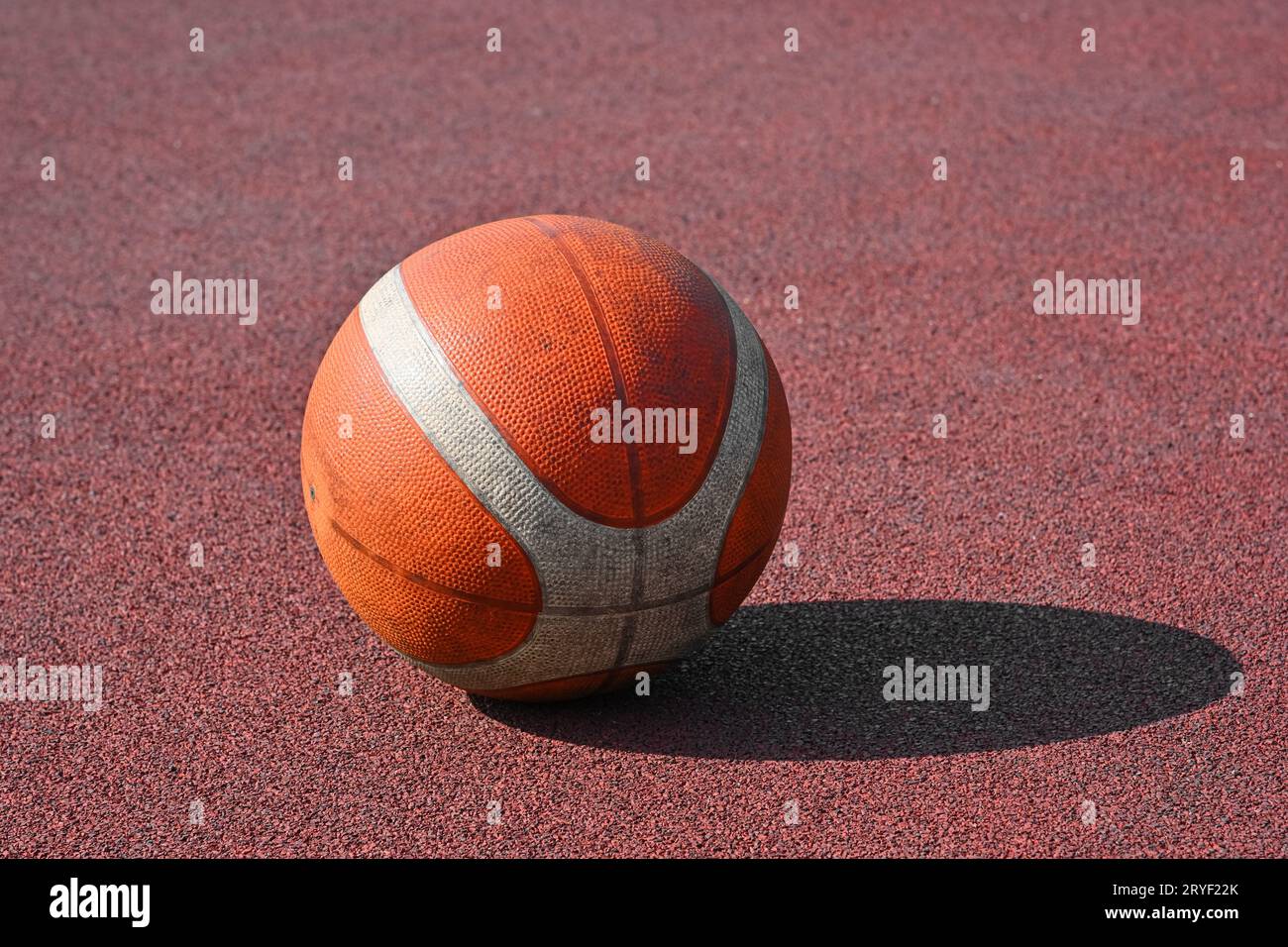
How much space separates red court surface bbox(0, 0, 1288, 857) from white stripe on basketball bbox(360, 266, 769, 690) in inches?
14.9

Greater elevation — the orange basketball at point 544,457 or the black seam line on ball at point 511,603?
the orange basketball at point 544,457

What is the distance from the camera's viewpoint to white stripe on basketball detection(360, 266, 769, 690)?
15.9 ft

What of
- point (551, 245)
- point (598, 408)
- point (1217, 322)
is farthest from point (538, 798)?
point (1217, 322)

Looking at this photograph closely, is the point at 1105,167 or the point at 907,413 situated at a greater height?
the point at 1105,167

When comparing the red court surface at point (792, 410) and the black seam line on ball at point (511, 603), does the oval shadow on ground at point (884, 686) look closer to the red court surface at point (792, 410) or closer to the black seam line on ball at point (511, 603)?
the red court surface at point (792, 410)

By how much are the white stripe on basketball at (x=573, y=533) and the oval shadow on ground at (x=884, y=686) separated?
1.05ft

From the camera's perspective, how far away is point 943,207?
10.3 metres

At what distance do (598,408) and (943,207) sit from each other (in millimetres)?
6093

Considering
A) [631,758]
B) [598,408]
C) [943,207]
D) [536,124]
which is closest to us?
[598,408]

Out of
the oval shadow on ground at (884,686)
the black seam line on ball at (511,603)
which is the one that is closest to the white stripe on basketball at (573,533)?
the black seam line on ball at (511,603)

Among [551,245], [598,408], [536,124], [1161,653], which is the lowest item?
[1161,653]

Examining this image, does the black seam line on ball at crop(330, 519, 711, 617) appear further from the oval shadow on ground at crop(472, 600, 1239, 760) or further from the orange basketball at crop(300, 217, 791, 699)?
the oval shadow on ground at crop(472, 600, 1239, 760)

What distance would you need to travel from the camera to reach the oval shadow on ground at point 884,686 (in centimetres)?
531

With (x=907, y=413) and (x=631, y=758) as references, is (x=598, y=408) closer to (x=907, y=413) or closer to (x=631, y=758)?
(x=631, y=758)
